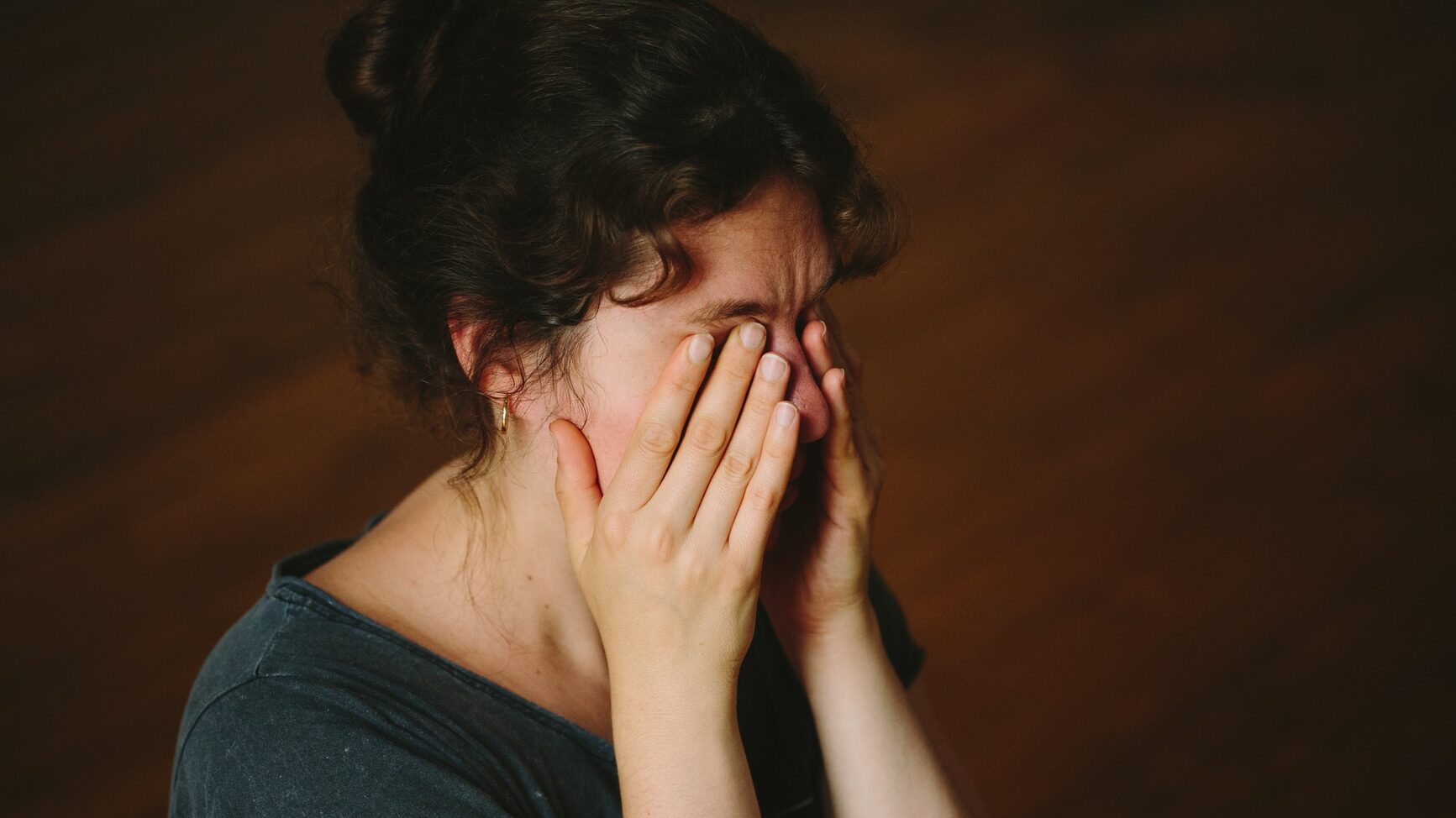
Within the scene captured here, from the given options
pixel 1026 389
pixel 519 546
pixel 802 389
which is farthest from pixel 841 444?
pixel 1026 389

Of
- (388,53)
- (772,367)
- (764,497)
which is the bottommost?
(764,497)

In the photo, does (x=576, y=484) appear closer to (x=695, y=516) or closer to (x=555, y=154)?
(x=695, y=516)

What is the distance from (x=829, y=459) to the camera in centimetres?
134

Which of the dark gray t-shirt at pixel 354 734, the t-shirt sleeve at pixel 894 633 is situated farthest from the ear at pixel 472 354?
the t-shirt sleeve at pixel 894 633

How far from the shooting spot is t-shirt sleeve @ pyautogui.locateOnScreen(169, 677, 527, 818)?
1078 mm

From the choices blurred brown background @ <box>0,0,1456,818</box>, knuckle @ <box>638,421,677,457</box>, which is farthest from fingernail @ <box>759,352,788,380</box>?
blurred brown background @ <box>0,0,1456,818</box>

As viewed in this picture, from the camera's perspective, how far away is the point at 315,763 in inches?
42.7

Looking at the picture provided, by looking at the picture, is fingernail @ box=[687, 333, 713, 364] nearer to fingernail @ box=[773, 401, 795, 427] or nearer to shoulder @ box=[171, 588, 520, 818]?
fingernail @ box=[773, 401, 795, 427]

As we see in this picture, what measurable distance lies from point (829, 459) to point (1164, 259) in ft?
8.56

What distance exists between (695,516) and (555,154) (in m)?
0.36

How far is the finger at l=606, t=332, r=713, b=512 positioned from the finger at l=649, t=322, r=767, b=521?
12 millimetres

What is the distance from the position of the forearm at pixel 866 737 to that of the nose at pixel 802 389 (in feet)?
0.89

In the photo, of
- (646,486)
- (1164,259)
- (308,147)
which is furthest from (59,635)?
(1164,259)

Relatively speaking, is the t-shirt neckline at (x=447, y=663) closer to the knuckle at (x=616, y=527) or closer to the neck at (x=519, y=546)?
the neck at (x=519, y=546)
